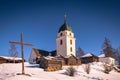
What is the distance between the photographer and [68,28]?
213 feet

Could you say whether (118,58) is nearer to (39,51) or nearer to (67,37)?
(67,37)

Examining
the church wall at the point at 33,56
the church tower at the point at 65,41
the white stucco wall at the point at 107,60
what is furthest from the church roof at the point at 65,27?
the white stucco wall at the point at 107,60

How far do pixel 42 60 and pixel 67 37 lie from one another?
17.9 meters

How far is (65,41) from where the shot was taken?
6325 centimetres

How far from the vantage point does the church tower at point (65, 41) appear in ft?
206

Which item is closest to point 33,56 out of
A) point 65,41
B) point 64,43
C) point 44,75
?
point 64,43

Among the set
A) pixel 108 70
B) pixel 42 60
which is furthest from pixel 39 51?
pixel 108 70

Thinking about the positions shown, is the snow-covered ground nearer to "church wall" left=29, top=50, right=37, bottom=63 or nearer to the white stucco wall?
"church wall" left=29, top=50, right=37, bottom=63

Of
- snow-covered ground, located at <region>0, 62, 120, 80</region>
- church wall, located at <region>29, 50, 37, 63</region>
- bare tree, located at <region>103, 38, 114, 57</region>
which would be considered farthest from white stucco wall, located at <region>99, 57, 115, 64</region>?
church wall, located at <region>29, 50, 37, 63</region>

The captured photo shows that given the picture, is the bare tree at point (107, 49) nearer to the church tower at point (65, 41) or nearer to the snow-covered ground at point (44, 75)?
the church tower at point (65, 41)

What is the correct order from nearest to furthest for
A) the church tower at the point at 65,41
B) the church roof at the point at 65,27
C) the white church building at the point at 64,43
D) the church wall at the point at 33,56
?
the church wall at the point at 33,56 < the white church building at the point at 64,43 < the church tower at the point at 65,41 < the church roof at the point at 65,27

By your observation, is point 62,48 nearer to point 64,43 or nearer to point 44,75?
point 64,43

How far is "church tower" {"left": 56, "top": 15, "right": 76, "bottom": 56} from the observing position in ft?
206

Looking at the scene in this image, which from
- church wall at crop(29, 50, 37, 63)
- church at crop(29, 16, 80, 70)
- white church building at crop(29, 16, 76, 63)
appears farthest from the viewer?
white church building at crop(29, 16, 76, 63)
